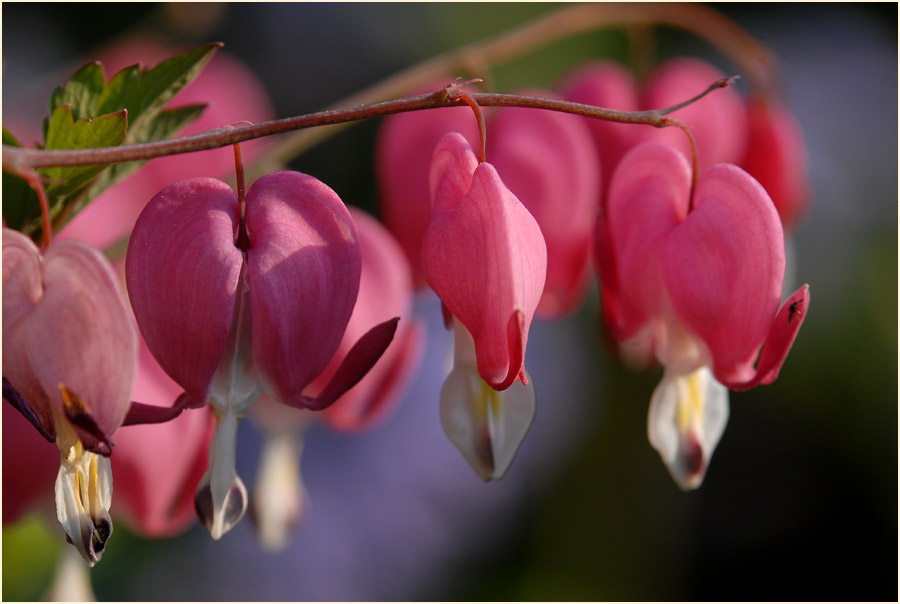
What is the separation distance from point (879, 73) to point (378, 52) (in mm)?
1685

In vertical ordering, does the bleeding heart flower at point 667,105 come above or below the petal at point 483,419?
above

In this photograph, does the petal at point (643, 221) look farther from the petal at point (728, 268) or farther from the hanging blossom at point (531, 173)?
the hanging blossom at point (531, 173)

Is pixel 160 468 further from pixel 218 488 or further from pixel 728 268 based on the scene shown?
pixel 728 268

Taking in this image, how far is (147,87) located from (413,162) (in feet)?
1.42

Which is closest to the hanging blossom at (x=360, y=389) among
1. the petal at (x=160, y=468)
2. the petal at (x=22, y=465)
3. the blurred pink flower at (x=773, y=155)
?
the petal at (x=160, y=468)

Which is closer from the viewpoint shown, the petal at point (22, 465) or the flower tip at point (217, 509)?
the flower tip at point (217, 509)

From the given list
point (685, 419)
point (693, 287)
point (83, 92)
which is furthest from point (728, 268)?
point (83, 92)

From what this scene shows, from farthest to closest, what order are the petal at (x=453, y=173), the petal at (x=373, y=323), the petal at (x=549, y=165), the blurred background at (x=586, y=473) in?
1. the blurred background at (x=586, y=473)
2. the petal at (x=549, y=165)
3. the petal at (x=373, y=323)
4. the petal at (x=453, y=173)

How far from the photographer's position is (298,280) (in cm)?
57

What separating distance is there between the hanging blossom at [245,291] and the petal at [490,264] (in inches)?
2.0

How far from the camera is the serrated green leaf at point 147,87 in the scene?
0.65 m

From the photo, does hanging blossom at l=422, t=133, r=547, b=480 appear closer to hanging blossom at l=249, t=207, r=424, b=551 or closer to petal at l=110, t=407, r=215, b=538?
hanging blossom at l=249, t=207, r=424, b=551

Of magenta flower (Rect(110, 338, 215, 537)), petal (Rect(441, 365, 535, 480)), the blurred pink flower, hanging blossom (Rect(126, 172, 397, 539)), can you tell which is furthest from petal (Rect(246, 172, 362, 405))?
the blurred pink flower

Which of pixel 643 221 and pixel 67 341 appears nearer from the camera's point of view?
pixel 67 341
